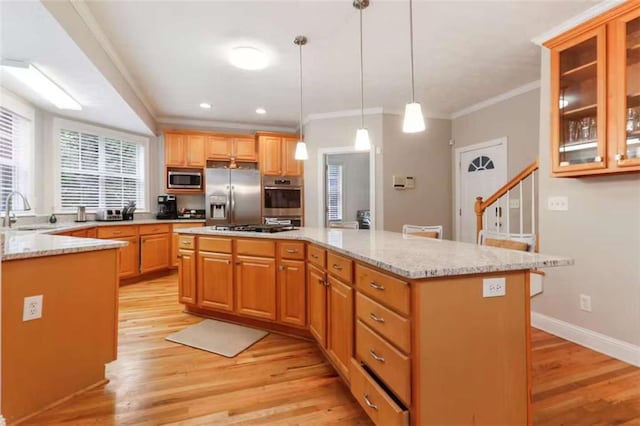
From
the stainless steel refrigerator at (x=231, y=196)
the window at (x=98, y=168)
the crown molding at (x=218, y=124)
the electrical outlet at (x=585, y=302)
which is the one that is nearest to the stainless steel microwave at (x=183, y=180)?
the stainless steel refrigerator at (x=231, y=196)

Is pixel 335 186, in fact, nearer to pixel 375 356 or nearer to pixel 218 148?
pixel 218 148

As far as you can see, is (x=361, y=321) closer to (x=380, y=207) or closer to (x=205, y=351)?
(x=205, y=351)

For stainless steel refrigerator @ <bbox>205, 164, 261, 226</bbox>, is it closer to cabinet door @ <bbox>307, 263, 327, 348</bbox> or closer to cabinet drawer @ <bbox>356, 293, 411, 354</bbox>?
cabinet door @ <bbox>307, 263, 327, 348</bbox>

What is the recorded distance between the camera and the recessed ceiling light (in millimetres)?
2947

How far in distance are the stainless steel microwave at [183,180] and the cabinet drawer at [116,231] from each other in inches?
42.8

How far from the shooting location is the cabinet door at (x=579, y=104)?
7.40ft

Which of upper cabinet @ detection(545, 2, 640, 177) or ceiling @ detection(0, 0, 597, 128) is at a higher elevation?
ceiling @ detection(0, 0, 597, 128)

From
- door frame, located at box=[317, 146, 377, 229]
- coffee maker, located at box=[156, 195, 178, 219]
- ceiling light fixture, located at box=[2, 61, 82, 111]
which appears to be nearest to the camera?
ceiling light fixture, located at box=[2, 61, 82, 111]

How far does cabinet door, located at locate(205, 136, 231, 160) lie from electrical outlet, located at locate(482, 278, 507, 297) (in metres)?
4.97

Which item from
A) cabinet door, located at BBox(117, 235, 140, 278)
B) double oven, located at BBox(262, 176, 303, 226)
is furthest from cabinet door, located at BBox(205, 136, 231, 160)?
cabinet door, located at BBox(117, 235, 140, 278)

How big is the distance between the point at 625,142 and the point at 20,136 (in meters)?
5.71

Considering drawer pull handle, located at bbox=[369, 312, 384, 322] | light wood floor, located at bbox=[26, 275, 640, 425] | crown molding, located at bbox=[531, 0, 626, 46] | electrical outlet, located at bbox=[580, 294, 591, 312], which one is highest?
crown molding, located at bbox=[531, 0, 626, 46]

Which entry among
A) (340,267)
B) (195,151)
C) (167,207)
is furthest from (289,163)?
(340,267)

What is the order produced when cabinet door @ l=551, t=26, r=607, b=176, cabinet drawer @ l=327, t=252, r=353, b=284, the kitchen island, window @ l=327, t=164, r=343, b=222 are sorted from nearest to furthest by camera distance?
the kitchen island → cabinet drawer @ l=327, t=252, r=353, b=284 → cabinet door @ l=551, t=26, r=607, b=176 → window @ l=327, t=164, r=343, b=222
